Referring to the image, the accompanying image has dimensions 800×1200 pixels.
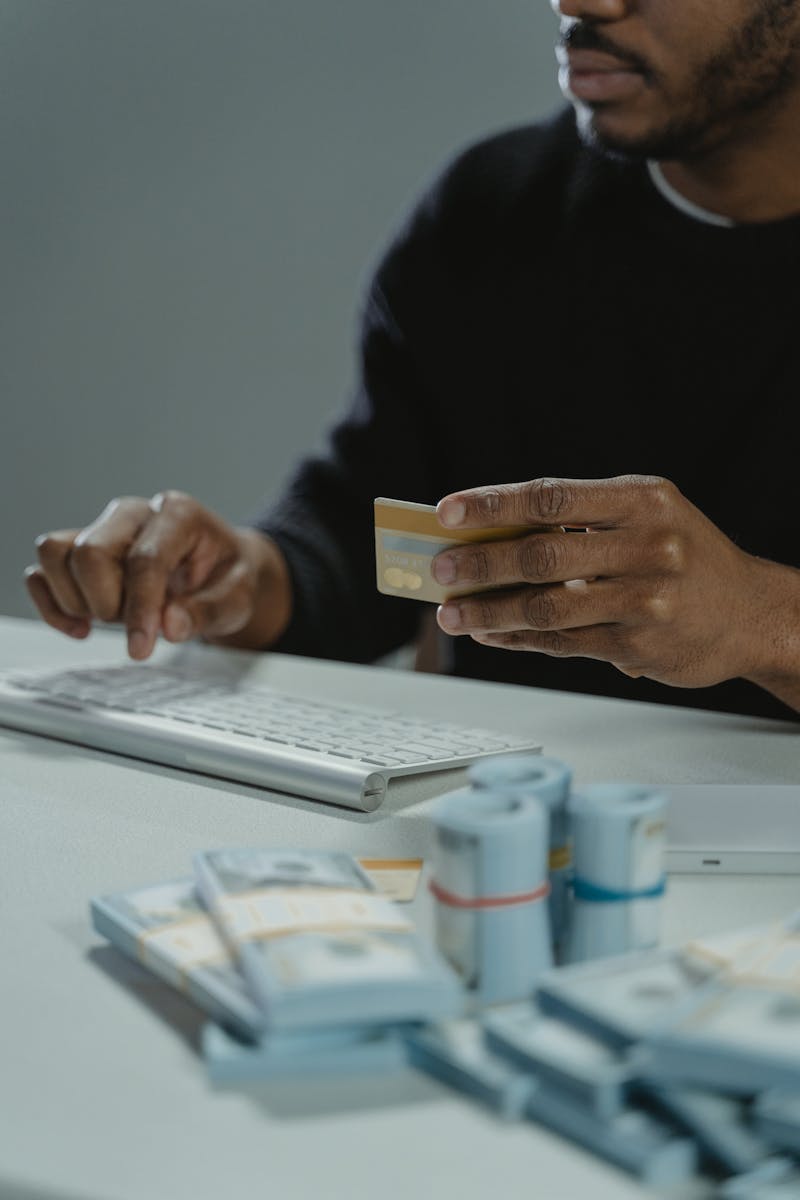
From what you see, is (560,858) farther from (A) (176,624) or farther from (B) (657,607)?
(A) (176,624)

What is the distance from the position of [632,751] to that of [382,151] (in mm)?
1900

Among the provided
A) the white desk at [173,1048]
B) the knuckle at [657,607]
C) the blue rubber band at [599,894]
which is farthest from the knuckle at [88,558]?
the blue rubber band at [599,894]

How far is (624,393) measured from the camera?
1.40 meters

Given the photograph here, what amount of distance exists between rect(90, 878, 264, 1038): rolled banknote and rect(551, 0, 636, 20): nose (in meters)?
1.03

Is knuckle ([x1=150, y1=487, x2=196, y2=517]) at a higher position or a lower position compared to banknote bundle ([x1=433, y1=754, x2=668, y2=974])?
higher

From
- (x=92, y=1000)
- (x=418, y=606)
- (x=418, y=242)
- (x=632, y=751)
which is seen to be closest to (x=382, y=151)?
(x=418, y=242)

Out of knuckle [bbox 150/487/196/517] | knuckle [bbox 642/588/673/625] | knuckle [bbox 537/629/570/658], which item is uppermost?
knuckle [bbox 150/487/196/517]

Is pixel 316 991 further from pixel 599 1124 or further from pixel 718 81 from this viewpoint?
pixel 718 81

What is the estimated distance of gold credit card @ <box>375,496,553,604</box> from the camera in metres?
0.78

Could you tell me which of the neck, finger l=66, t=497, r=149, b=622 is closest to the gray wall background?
the neck

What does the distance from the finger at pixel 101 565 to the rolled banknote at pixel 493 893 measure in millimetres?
705

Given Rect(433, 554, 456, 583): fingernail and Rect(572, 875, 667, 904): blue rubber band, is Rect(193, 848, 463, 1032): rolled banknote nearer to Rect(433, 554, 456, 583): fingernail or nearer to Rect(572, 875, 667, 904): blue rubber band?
Rect(572, 875, 667, 904): blue rubber band

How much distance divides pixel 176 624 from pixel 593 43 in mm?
716

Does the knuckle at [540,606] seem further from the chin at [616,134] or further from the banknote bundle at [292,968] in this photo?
the chin at [616,134]
